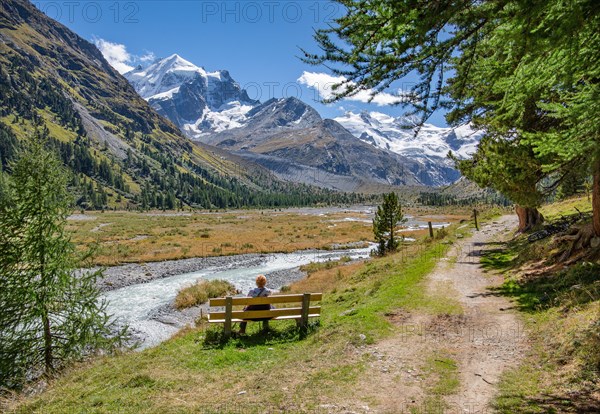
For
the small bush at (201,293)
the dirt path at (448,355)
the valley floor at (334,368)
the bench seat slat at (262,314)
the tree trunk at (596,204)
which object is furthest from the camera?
the small bush at (201,293)

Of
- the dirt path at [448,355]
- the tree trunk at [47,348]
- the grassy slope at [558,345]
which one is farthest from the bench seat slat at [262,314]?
the grassy slope at [558,345]

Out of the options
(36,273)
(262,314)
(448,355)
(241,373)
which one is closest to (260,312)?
(262,314)

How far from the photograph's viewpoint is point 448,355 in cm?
917

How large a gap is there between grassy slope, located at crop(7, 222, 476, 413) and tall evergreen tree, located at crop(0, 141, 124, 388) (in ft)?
6.34

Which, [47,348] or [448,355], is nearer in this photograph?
[448,355]

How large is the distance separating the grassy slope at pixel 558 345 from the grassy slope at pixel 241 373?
1365mm

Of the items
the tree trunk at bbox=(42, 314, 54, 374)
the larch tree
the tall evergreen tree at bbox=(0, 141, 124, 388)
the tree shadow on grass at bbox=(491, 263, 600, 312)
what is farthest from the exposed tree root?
the tree trunk at bbox=(42, 314, 54, 374)

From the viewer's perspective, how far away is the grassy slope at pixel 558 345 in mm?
6527

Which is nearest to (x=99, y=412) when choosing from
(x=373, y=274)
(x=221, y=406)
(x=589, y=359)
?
(x=221, y=406)

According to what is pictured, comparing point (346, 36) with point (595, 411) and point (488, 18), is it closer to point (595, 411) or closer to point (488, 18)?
point (488, 18)

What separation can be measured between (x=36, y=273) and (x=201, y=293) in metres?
15.3

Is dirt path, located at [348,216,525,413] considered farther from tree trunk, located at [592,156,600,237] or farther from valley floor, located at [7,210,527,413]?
tree trunk, located at [592,156,600,237]

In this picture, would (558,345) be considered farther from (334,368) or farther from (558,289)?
(334,368)

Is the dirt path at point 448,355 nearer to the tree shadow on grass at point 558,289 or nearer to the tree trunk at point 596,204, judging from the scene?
the tree shadow on grass at point 558,289
